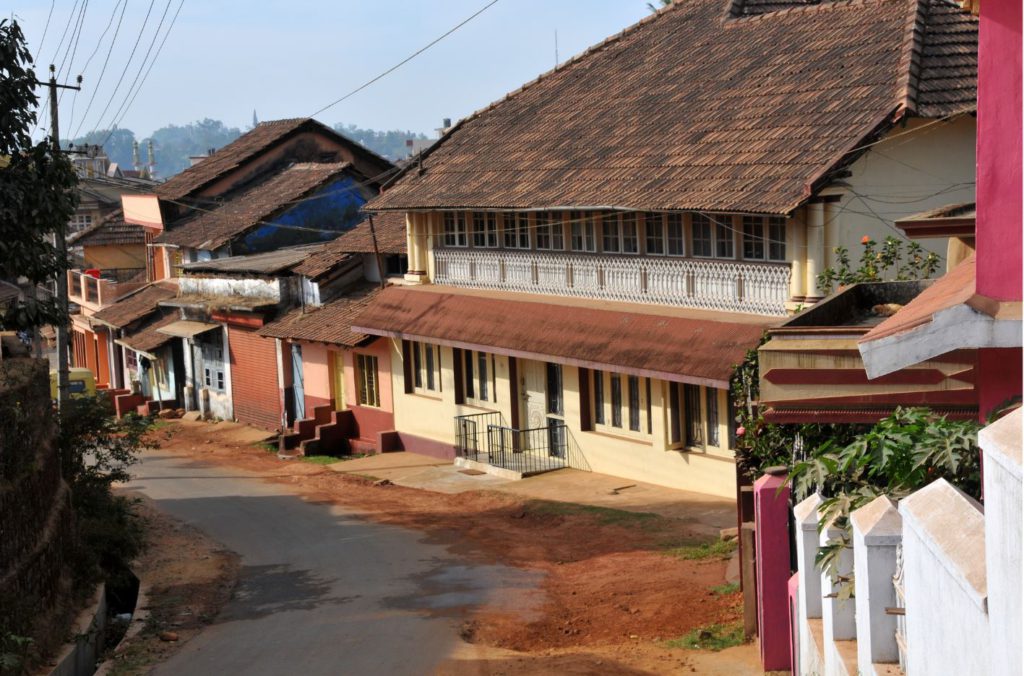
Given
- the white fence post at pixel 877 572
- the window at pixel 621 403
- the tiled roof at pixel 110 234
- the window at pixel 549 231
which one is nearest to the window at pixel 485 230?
the window at pixel 549 231

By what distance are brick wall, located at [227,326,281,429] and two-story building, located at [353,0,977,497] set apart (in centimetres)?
587

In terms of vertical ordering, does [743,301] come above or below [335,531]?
above

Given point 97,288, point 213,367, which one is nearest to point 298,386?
point 213,367

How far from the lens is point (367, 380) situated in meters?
30.7

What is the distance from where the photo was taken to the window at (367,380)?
3027 centimetres

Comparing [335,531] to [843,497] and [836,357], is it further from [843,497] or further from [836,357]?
[843,497]

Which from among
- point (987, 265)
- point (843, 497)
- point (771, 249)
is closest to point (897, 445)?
point (843, 497)

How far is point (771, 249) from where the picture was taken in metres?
20.0

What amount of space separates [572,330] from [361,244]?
9997 millimetres

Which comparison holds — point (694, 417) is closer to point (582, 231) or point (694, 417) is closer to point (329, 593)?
point (582, 231)

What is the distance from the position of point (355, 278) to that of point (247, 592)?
16.0 m

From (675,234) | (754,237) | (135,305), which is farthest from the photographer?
(135,305)

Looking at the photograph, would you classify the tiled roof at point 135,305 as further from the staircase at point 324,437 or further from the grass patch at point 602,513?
the grass patch at point 602,513

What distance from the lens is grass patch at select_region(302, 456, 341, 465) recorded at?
29453 millimetres
